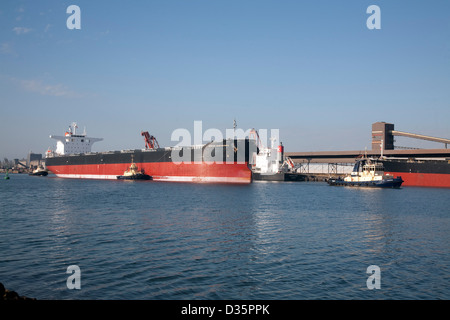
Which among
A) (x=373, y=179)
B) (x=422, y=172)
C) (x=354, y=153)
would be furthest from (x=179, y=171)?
(x=354, y=153)

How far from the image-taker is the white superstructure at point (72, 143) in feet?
332

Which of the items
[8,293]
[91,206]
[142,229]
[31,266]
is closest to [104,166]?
[91,206]

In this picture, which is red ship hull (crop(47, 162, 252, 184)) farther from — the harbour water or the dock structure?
the dock structure

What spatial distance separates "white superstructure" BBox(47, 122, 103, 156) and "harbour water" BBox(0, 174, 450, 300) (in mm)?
81682

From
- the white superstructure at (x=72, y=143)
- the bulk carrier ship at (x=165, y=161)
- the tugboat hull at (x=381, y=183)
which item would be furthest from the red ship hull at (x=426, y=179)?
the white superstructure at (x=72, y=143)

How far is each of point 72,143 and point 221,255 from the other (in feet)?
324

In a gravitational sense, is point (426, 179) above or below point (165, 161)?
below

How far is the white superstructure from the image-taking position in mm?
101175

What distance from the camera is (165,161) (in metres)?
70.8

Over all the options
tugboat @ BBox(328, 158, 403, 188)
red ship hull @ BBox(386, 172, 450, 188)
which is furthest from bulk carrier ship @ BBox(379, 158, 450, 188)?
tugboat @ BBox(328, 158, 403, 188)

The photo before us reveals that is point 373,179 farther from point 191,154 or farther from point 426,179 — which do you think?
point 191,154

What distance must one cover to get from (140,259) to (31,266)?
388cm

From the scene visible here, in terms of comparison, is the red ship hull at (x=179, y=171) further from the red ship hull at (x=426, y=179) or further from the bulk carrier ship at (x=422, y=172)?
the red ship hull at (x=426, y=179)

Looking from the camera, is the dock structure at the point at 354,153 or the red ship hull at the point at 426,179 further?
the dock structure at the point at 354,153
